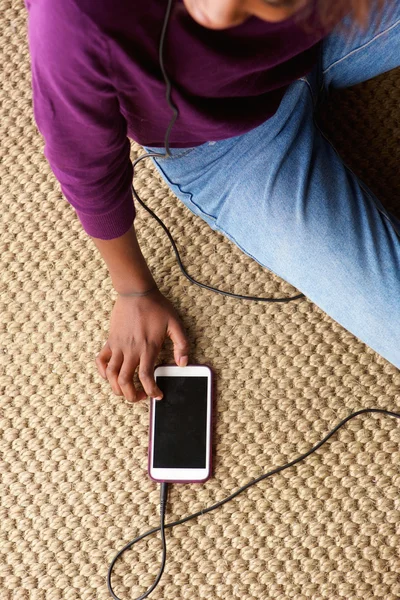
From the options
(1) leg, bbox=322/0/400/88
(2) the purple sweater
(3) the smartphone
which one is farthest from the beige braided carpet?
(2) the purple sweater

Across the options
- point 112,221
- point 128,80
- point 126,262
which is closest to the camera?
point 128,80

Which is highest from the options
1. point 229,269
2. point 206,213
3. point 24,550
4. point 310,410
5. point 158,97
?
point 158,97

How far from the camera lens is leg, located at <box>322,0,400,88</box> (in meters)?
0.66

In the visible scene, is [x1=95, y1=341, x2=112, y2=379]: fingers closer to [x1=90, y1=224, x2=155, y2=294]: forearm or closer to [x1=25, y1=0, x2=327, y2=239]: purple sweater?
[x1=90, y1=224, x2=155, y2=294]: forearm

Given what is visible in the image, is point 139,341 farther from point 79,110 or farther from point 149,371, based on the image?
point 79,110

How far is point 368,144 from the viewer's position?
0.86m

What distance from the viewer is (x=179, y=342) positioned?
2.57 feet

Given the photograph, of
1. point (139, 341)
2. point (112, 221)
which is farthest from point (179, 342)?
point (112, 221)

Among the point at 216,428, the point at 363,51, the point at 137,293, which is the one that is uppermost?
the point at 363,51

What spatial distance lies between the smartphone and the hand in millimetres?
18

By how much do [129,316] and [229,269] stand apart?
16cm

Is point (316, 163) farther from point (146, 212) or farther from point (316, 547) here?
point (316, 547)

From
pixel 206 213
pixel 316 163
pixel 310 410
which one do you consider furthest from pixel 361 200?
pixel 310 410

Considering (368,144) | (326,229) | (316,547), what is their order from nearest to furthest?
(326,229) → (316,547) → (368,144)
